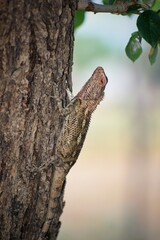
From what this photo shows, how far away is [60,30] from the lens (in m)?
1.62

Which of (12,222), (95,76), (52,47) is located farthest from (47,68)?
(12,222)

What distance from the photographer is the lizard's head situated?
6.28 ft

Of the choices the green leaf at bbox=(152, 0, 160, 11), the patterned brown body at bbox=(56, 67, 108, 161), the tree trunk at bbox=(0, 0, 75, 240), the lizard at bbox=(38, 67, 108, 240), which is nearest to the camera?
Answer: the tree trunk at bbox=(0, 0, 75, 240)

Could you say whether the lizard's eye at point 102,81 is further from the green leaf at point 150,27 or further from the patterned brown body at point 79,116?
the green leaf at point 150,27

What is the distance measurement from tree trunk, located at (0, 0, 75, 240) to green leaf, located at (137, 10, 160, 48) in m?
0.25

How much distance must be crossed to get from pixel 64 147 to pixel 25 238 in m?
0.36

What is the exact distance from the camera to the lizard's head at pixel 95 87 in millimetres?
1914

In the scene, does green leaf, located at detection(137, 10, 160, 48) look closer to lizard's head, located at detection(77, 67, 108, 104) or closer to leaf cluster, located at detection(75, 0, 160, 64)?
leaf cluster, located at detection(75, 0, 160, 64)

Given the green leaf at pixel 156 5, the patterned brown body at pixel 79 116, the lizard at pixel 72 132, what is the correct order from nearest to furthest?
the lizard at pixel 72 132
the patterned brown body at pixel 79 116
the green leaf at pixel 156 5

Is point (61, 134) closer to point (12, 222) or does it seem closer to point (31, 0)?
point (12, 222)

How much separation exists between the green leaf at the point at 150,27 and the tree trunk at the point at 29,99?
245mm

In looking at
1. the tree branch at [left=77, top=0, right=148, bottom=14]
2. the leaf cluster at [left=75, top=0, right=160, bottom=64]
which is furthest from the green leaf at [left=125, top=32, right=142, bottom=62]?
the tree branch at [left=77, top=0, right=148, bottom=14]

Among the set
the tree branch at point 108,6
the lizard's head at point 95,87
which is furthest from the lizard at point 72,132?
the tree branch at point 108,6

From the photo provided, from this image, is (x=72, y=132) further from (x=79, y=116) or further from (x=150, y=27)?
(x=150, y=27)
